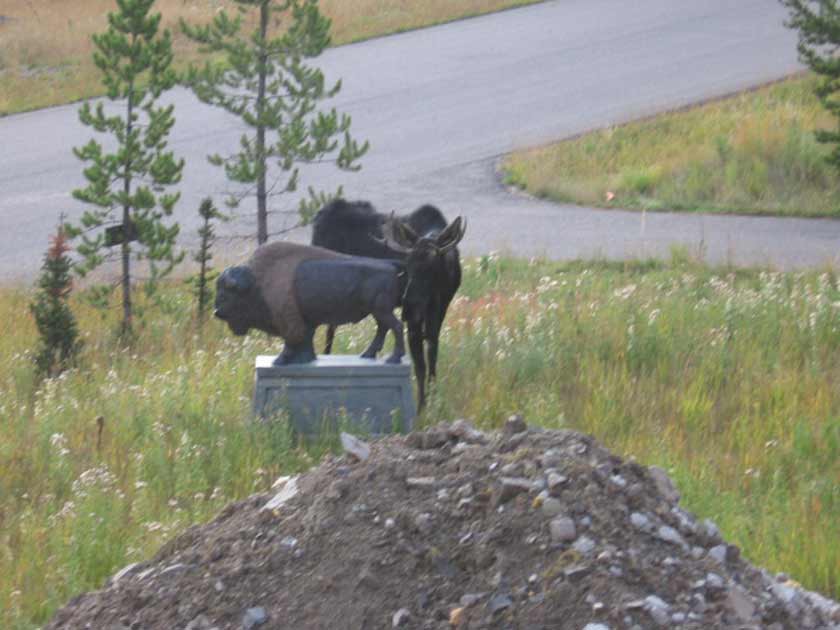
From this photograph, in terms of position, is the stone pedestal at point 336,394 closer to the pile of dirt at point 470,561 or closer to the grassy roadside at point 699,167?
the pile of dirt at point 470,561

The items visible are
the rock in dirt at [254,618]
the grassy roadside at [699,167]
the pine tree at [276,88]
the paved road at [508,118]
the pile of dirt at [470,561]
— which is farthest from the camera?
the grassy roadside at [699,167]

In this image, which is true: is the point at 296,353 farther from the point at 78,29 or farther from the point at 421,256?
the point at 78,29

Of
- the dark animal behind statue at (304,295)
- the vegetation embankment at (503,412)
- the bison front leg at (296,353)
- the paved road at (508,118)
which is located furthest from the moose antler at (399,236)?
the paved road at (508,118)

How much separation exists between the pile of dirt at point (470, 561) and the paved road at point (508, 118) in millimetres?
8044

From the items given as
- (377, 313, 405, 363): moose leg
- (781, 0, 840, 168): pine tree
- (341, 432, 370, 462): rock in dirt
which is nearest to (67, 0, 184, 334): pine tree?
(377, 313, 405, 363): moose leg

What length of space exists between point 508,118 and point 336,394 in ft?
44.2

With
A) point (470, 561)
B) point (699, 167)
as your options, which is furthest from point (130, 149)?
point (699, 167)

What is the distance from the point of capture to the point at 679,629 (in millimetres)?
4422

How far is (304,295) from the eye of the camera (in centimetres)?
728

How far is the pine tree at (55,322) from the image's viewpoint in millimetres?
9367

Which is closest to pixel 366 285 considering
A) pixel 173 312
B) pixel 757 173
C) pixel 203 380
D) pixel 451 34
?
pixel 203 380

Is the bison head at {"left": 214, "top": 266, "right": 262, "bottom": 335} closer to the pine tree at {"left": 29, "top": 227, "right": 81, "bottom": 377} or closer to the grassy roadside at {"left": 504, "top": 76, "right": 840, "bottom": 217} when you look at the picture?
the pine tree at {"left": 29, "top": 227, "right": 81, "bottom": 377}

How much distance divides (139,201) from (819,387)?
498cm

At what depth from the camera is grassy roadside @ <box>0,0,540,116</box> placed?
22531 millimetres
